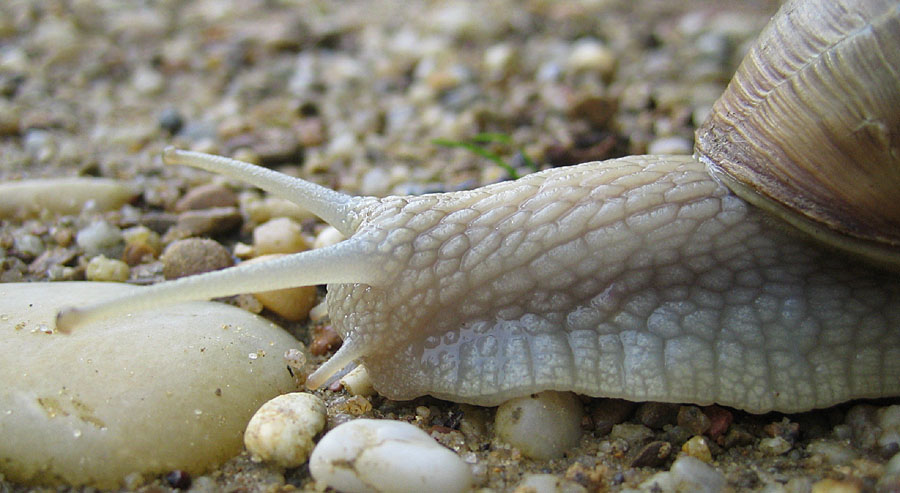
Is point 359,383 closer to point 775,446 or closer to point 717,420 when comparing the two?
point 717,420

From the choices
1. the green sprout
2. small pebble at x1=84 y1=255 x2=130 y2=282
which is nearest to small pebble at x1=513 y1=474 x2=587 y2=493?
the green sprout

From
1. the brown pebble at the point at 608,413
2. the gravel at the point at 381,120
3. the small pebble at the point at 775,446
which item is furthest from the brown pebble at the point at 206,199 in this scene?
the small pebble at the point at 775,446

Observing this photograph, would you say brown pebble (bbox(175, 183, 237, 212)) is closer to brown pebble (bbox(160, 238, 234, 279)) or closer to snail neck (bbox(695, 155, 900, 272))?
brown pebble (bbox(160, 238, 234, 279))

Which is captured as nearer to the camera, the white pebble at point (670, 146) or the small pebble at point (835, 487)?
the small pebble at point (835, 487)

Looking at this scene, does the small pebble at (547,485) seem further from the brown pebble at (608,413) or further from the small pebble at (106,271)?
the small pebble at (106,271)

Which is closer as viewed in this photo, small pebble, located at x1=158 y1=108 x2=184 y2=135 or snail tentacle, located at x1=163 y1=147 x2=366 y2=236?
snail tentacle, located at x1=163 y1=147 x2=366 y2=236

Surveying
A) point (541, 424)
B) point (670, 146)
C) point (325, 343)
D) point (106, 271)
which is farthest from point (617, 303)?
point (106, 271)
